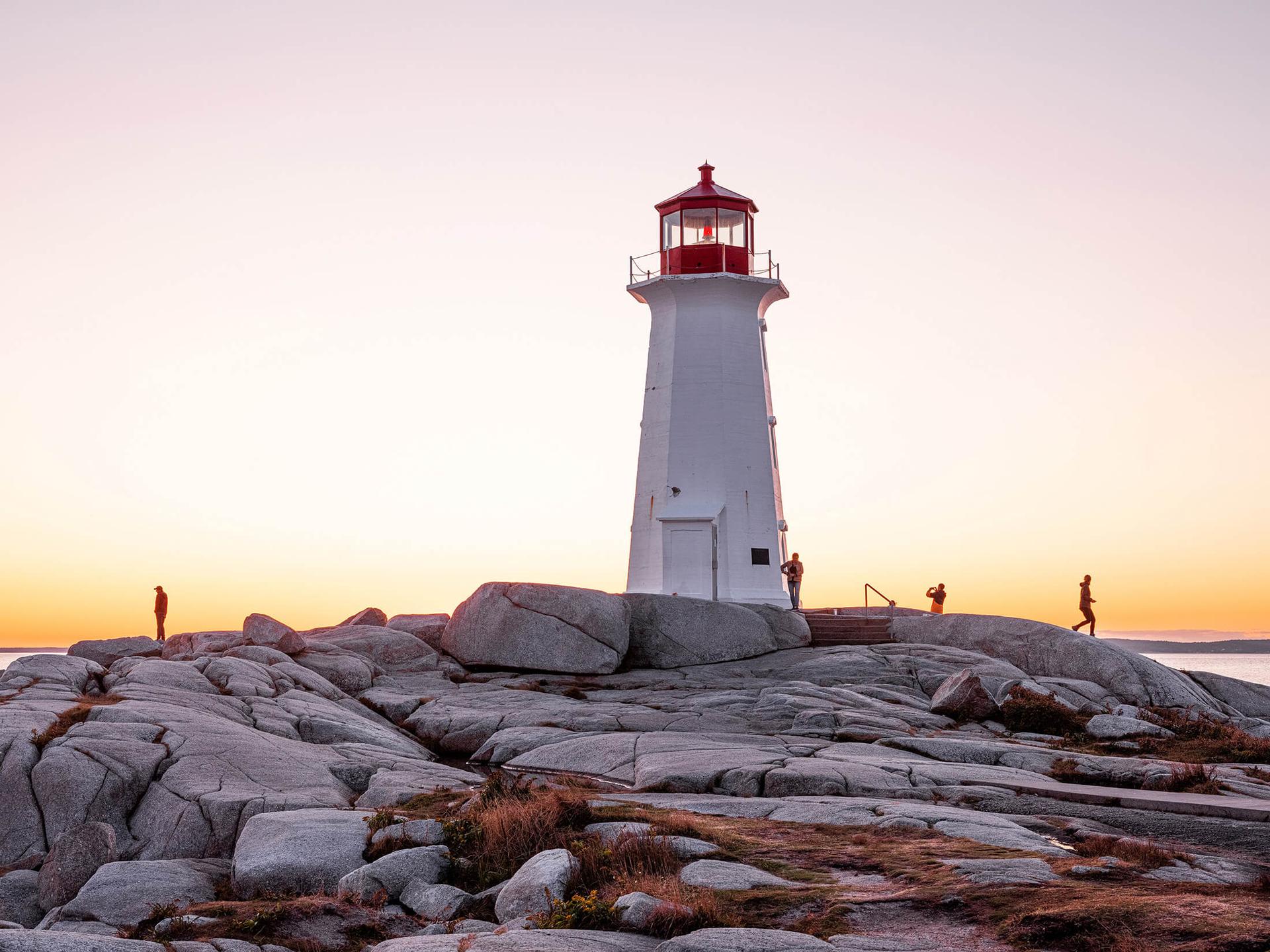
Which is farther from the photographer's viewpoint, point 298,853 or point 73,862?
point 73,862

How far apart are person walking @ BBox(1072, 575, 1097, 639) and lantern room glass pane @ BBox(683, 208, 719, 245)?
1624 centimetres

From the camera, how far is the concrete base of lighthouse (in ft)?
113

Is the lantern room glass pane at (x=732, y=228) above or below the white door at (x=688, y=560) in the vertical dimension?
above

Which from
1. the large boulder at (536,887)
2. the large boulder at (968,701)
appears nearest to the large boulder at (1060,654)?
the large boulder at (968,701)

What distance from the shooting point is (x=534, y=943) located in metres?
6.76

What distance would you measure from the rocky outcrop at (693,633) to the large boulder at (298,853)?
18.5 meters

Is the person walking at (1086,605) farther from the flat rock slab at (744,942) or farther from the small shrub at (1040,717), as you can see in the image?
the flat rock slab at (744,942)

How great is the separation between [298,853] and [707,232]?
28.9m

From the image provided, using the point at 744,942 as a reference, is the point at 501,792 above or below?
above

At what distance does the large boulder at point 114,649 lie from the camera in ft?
93.1

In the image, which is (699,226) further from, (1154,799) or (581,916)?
(581,916)

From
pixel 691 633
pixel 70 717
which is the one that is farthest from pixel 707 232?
pixel 70 717

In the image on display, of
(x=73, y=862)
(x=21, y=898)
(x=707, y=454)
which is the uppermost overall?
(x=707, y=454)

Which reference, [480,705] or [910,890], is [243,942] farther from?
[480,705]
